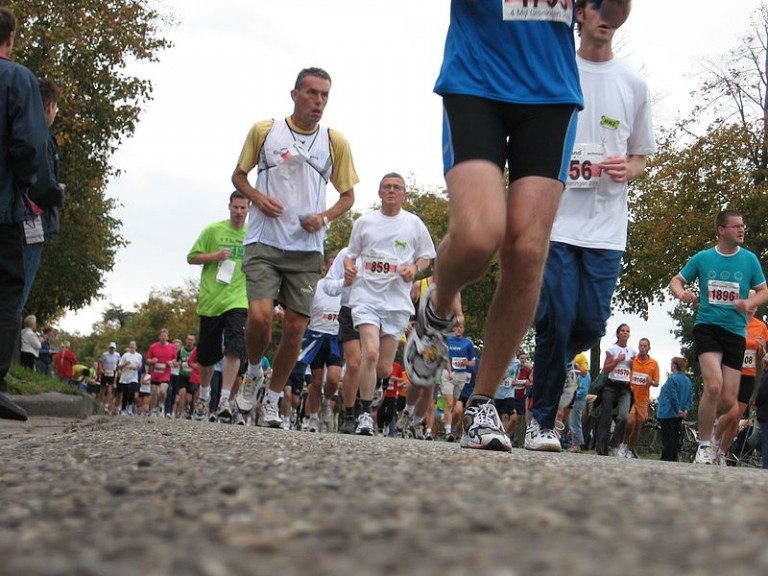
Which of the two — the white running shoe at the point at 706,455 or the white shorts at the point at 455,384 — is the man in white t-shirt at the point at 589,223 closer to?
the white running shoe at the point at 706,455

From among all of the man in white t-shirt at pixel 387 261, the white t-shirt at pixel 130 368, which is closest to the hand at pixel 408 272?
the man in white t-shirt at pixel 387 261

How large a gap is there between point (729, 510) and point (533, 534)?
532 millimetres

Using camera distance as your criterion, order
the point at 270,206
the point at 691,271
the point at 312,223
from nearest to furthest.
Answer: the point at 270,206 < the point at 312,223 < the point at 691,271

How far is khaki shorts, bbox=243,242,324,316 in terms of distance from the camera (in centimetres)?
981

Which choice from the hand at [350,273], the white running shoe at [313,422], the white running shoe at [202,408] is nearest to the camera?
the hand at [350,273]

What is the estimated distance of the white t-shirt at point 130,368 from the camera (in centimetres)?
3538

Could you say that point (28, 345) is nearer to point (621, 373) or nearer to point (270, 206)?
point (621, 373)

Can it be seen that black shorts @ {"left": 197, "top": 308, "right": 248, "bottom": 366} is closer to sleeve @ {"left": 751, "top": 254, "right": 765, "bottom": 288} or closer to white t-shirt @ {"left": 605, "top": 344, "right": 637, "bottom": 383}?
sleeve @ {"left": 751, "top": 254, "right": 765, "bottom": 288}

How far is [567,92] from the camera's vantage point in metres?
5.28

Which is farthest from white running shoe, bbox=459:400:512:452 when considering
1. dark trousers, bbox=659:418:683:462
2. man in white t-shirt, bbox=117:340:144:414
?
man in white t-shirt, bbox=117:340:144:414

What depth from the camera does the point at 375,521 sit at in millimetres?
2232

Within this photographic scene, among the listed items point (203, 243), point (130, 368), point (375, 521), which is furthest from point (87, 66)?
point (375, 521)

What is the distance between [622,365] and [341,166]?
10.4 m

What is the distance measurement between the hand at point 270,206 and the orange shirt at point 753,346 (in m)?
5.62
